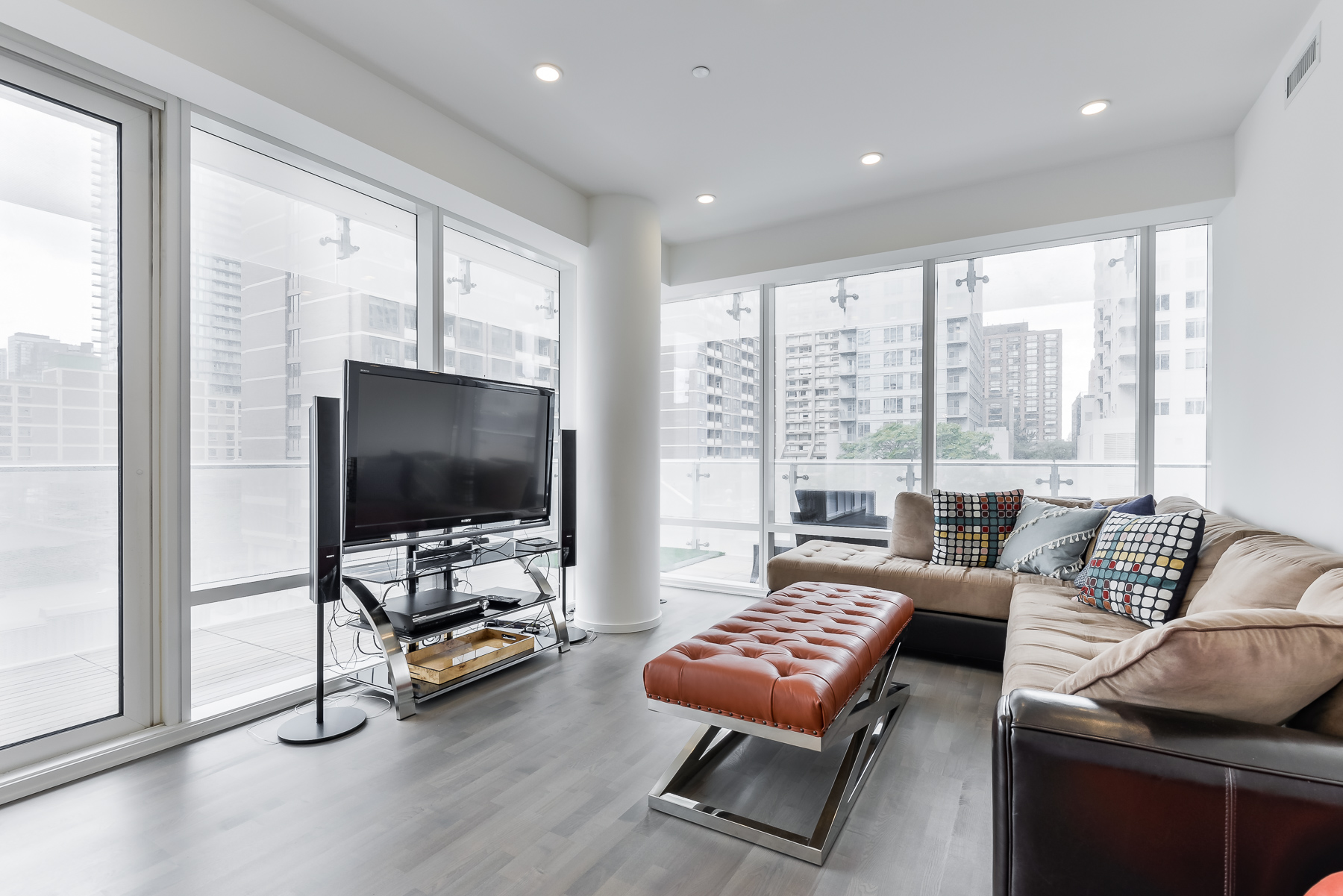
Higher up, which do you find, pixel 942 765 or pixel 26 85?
pixel 26 85

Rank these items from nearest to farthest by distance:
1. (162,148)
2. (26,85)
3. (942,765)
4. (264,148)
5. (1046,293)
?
(26,85) < (942,765) < (162,148) < (264,148) < (1046,293)

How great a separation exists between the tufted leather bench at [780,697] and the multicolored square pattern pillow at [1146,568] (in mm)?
984

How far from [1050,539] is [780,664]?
2118 millimetres

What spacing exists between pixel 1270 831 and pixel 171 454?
3217 millimetres

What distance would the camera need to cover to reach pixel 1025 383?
13.1ft

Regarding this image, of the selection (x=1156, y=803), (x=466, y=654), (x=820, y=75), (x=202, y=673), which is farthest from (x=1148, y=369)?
(x=202, y=673)

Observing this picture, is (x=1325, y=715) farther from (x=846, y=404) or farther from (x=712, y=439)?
(x=712, y=439)

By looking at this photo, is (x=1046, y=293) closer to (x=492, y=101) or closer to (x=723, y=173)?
(x=723, y=173)

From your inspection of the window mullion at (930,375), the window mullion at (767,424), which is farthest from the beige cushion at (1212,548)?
the window mullion at (767,424)

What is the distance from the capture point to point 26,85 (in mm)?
2080

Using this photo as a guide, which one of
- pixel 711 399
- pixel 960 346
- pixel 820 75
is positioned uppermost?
pixel 820 75

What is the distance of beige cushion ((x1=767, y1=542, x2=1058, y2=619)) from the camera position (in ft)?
10.7

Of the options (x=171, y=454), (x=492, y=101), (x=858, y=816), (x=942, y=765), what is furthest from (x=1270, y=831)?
(x=492, y=101)

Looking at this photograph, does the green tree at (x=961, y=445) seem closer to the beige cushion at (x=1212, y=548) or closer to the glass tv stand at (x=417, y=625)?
the beige cushion at (x=1212, y=548)
